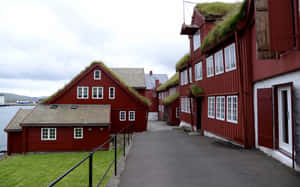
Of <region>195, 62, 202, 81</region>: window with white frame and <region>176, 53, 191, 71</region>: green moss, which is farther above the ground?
<region>176, 53, 191, 71</region>: green moss

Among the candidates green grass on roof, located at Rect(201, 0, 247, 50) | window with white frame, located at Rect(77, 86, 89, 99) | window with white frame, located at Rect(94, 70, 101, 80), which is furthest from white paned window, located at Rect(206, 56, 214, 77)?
window with white frame, located at Rect(77, 86, 89, 99)

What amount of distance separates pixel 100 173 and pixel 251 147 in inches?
323

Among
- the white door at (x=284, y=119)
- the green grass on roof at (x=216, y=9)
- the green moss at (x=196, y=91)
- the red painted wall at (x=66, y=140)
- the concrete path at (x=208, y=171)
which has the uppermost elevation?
the green grass on roof at (x=216, y=9)

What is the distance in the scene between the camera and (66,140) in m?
20.0

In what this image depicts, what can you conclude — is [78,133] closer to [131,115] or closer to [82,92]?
[82,92]

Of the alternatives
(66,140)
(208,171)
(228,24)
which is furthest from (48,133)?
(228,24)

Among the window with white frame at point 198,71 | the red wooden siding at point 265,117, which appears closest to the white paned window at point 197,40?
the window with white frame at point 198,71

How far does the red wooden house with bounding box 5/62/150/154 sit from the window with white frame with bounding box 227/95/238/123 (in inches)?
411

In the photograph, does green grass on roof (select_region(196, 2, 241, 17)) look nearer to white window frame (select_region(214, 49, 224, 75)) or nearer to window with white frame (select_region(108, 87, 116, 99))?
white window frame (select_region(214, 49, 224, 75))

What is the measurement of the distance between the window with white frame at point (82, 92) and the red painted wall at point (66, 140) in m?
4.50

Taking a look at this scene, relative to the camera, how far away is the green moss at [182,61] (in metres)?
20.1

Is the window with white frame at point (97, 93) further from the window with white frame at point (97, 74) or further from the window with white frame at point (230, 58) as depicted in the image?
the window with white frame at point (230, 58)

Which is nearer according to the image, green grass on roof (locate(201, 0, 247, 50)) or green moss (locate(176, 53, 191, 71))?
green grass on roof (locate(201, 0, 247, 50))

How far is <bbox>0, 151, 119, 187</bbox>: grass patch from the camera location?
11.2m
